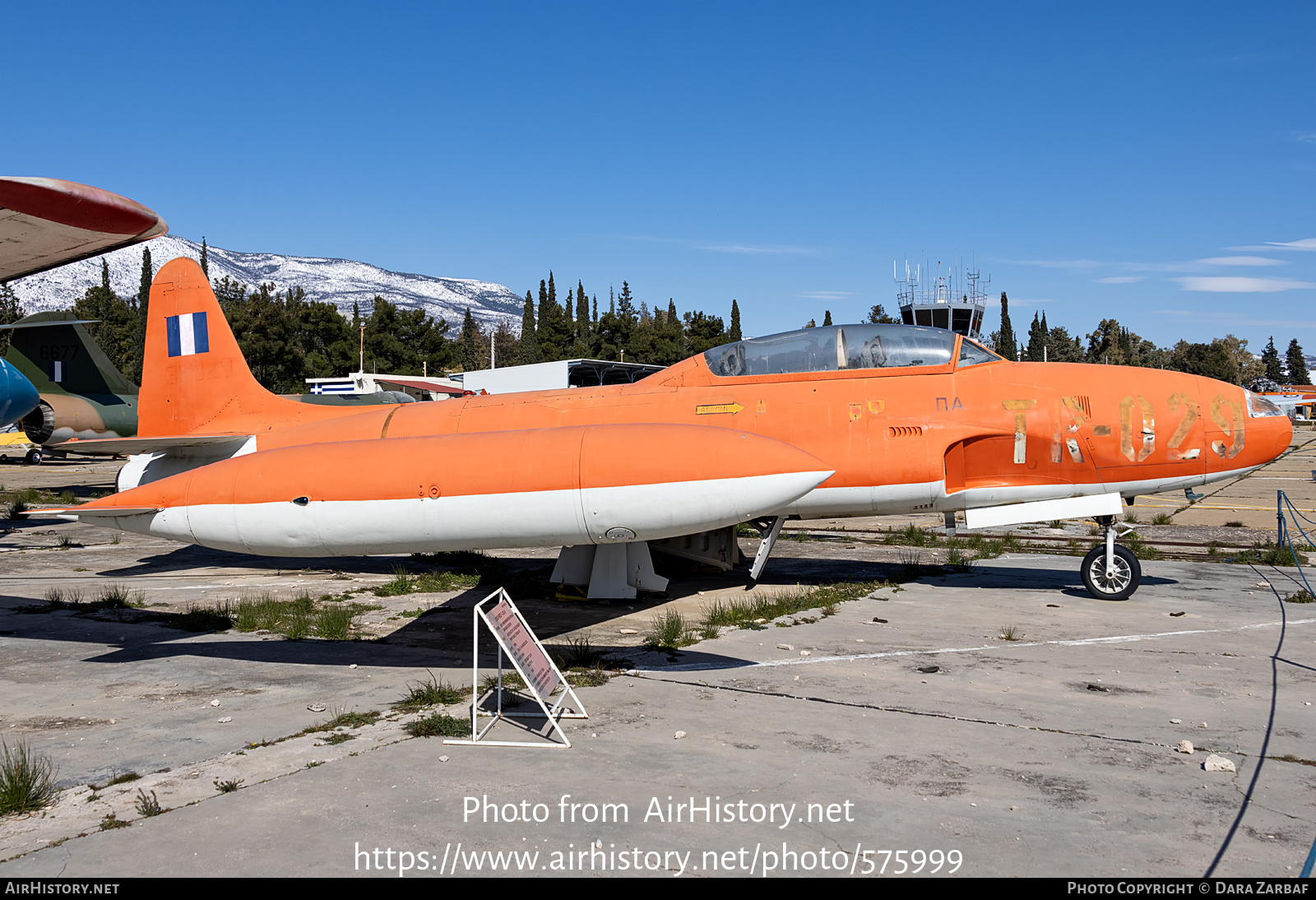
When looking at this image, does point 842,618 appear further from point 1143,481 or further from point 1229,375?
point 1229,375

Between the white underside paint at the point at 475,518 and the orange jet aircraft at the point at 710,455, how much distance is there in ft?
0.06

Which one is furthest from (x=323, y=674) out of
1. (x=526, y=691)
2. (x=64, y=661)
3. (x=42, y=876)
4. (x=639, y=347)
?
(x=639, y=347)

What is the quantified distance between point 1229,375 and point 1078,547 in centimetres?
12146

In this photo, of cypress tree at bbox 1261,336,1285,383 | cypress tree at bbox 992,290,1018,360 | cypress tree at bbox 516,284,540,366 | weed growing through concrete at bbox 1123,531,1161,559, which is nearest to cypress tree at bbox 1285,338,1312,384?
cypress tree at bbox 1261,336,1285,383

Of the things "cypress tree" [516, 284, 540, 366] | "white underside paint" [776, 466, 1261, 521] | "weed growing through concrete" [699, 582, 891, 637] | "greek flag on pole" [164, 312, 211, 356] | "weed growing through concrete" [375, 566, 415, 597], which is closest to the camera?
"weed growing through concrete" [699, 582, 891, 637]

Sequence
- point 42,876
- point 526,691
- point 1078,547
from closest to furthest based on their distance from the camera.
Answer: point 42,876 < point 526,691 < point 1078,547

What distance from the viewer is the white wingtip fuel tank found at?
24.4ft

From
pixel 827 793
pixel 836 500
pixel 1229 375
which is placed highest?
pixel 1229 375

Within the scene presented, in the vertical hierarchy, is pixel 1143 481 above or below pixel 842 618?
above

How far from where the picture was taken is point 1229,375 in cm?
11569

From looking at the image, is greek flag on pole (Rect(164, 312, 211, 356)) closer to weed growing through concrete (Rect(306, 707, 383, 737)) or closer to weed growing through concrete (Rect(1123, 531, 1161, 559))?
weed growing through concrete (Rect(306, 707, 383, 737))

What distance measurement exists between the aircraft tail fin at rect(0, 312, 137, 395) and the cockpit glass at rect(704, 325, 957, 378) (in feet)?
103

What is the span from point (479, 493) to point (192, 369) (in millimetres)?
8711

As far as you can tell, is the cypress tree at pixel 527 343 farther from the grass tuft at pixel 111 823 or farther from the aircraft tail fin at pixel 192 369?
the grass tuft at pixel 111 823
